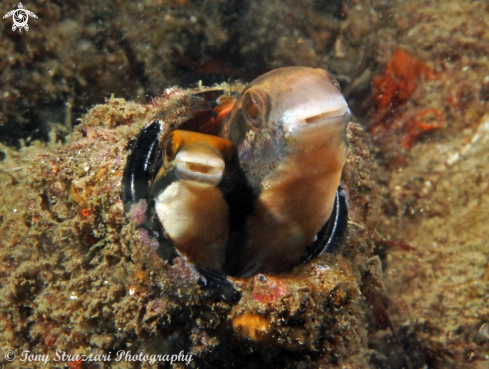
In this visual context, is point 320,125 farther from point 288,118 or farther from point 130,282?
point 130,282

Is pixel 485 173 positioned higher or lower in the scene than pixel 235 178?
lower

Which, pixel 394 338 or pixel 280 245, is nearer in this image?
pixel 280 245

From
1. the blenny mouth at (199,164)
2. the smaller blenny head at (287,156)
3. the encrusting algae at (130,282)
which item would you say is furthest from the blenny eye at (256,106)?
the encrusting algae at (130,282)

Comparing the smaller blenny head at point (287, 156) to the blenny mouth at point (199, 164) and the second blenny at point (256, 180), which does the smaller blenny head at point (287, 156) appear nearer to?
the second blenny at point (256, 180)

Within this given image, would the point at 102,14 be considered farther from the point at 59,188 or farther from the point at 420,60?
the point at 420,60

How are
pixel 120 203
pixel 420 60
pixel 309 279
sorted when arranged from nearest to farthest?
pixel 309 279 → pixel 120 203 → pixel 420 60

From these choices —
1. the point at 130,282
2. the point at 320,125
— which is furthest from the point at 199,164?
the point at 130,282

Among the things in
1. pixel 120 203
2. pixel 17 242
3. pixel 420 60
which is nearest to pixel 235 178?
pixel 120 203
